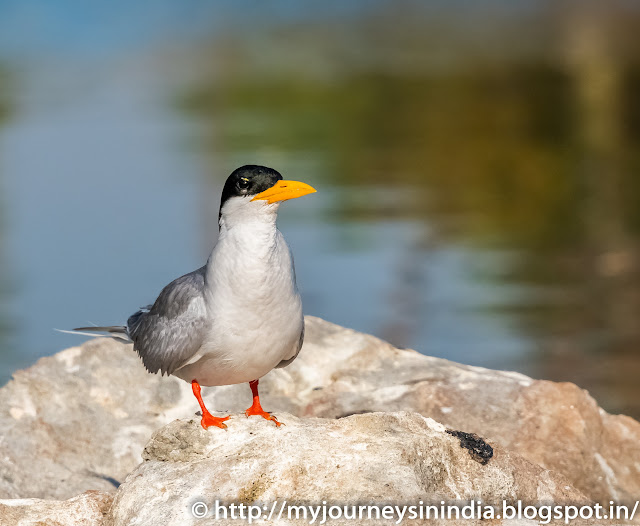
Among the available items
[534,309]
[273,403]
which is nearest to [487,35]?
[534,309]

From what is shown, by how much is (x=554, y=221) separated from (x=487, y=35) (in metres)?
29.9

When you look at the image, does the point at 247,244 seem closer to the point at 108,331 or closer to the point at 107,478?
the point at 108,331

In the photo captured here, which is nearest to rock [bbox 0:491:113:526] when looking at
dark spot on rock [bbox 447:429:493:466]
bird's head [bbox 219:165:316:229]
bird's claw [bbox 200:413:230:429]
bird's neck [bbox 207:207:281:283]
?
bird's claw [bbox 200:413:230:429]

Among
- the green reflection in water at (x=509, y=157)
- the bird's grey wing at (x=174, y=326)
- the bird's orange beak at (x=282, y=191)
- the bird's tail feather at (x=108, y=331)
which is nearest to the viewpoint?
the bird's orange beak at (x=282, y=191)

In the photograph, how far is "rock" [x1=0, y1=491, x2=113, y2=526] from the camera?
664 centimetres

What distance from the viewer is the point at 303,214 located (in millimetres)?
20969

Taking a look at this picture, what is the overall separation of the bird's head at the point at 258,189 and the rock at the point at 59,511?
2040 mm

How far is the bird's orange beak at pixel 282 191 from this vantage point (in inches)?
271

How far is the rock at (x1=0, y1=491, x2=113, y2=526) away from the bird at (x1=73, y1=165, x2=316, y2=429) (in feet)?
2.71

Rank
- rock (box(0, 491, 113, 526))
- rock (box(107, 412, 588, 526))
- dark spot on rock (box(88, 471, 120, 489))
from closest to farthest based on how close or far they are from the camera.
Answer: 1. rock (box(107, 412, 588, 526))
2. rock (box(0, 491, 113, 526))
3. dark spot on rock (box(88, 471, 120, 489))

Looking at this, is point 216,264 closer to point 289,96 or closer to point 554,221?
point 554,221

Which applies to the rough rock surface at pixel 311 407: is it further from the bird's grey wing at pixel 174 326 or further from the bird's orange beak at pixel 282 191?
the bird's orange beak at pixel 282 191

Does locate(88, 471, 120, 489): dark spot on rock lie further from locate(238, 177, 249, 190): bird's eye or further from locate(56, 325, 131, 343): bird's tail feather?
locate(238, 177, 249, 190): bird's eye

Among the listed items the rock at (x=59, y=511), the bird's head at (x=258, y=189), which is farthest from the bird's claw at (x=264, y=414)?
the bird's head at (x=258, y=189)
